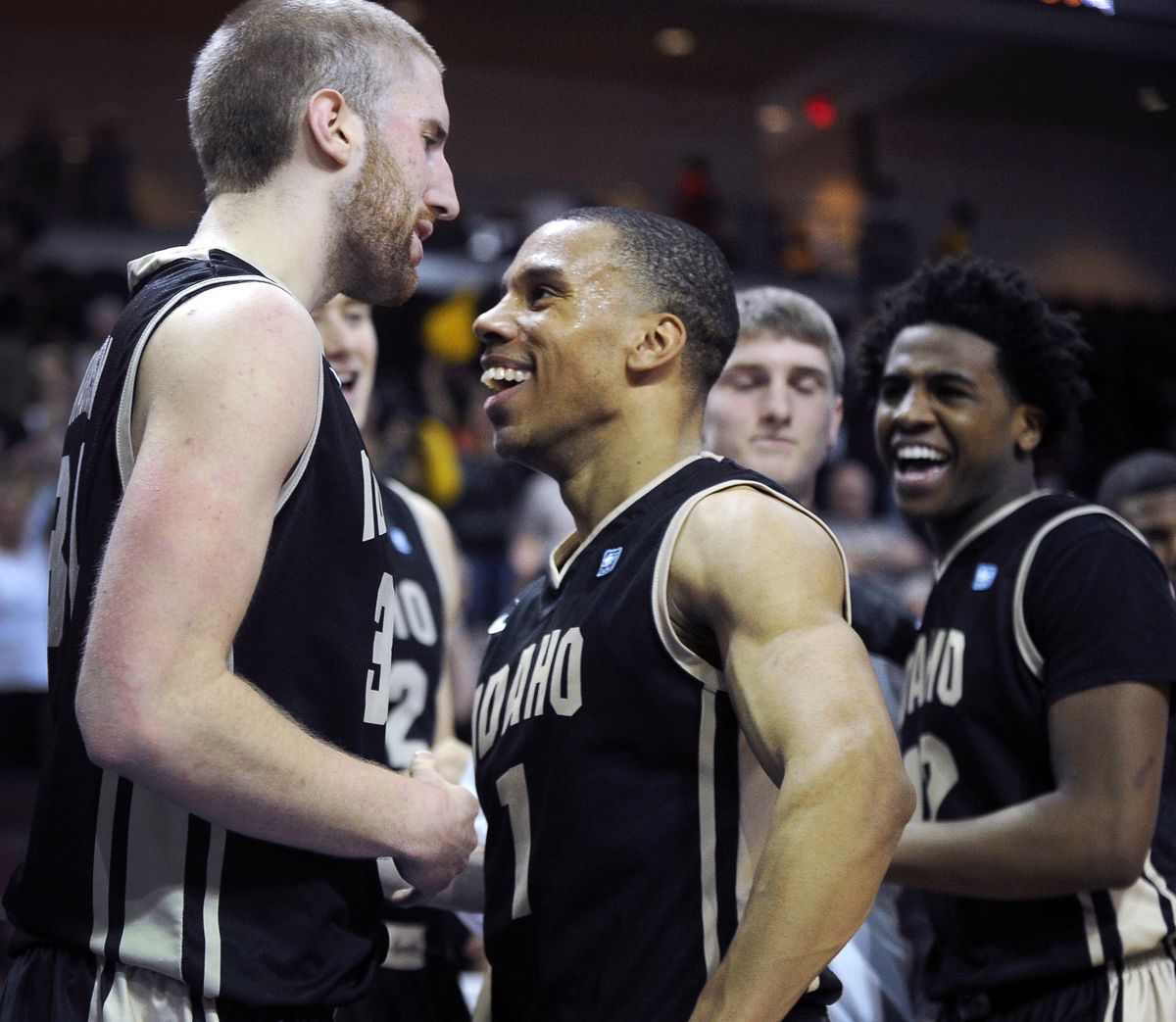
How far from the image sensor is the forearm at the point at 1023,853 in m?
2.49

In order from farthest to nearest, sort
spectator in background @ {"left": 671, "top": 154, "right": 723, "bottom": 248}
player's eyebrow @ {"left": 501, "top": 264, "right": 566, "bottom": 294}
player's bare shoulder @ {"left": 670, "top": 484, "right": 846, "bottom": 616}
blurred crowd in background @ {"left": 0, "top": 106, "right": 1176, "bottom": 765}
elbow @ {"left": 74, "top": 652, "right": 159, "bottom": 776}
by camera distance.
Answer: spectator in background @ {"left": 671, "top": 154, "right": 723, "bottom": 248} < blurred crowd in background @ {"left": 0, "top": 106, "right": 1176, "bottom": 765} < player's eyebrow @ {"left": 501, "top": 264, "right": 566, "bottom": 294} < player's bare shoulder @ {"left": 670, "top": 484, "right": 846, "bottom": 616} < elbow @ {"left": 74, "top": 652, "right": 159, "bottom": 776}

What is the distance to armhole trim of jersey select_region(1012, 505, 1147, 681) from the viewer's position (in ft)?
8.78

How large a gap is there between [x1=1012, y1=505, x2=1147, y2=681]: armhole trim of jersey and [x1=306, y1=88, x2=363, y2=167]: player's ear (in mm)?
1579

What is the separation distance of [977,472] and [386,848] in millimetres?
1762

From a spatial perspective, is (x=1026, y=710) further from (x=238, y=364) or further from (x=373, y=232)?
(x=238, y=364)

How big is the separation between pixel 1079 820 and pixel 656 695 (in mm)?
998

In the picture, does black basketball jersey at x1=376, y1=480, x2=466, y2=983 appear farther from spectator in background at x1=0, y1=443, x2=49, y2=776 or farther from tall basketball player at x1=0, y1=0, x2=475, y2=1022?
spectator in background at x1=0, y1=443, x2=49, y2=776

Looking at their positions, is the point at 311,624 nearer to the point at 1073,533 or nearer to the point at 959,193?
the point at 1073,533

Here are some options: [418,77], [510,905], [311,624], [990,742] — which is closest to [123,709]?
[311,624]

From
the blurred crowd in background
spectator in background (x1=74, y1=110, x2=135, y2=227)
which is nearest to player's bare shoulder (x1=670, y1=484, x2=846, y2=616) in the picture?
the blurred crowd in background

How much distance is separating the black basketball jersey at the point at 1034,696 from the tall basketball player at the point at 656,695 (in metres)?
0.83

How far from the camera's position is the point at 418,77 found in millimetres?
2072

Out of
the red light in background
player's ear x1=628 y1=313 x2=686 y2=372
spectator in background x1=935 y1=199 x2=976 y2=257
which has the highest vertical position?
the red light in background

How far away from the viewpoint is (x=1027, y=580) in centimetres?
274
